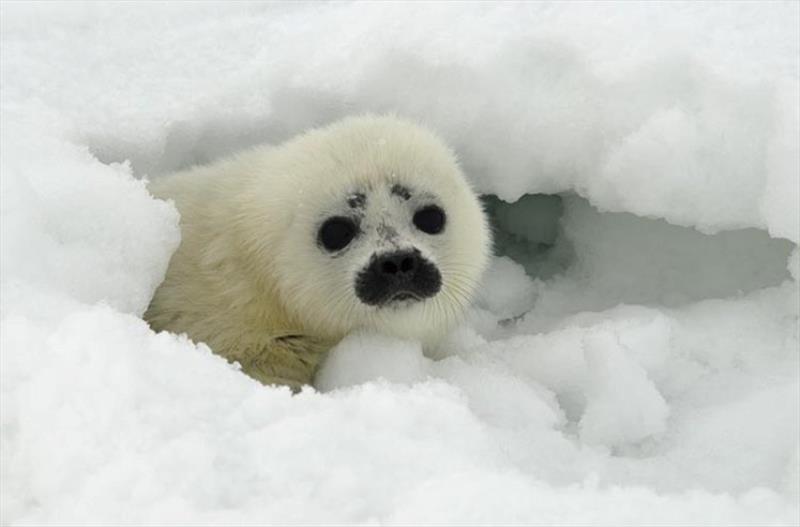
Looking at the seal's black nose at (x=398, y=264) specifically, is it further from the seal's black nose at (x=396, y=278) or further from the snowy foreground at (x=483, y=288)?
the snowy foreground at (x=483, y=288)

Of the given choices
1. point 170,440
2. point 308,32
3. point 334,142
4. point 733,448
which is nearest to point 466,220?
point 334,142

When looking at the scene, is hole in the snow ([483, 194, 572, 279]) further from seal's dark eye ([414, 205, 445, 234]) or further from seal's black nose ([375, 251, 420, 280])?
seal's black nose ([375, 251, 420, 280])

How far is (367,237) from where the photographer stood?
115 inches

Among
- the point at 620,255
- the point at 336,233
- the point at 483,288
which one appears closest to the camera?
the point at 336,233

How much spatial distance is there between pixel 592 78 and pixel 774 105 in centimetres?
55

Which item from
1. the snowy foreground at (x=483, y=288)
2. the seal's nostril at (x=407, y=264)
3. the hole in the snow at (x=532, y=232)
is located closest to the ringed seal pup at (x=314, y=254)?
the seal's nostril at (x=407, y=264)

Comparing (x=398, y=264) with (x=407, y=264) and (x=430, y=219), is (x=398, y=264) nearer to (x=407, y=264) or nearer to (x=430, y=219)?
(x=407, y=264)

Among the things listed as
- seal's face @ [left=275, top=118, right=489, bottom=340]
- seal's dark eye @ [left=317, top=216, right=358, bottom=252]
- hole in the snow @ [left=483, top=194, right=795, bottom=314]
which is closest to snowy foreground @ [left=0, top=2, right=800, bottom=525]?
hole in the snow @ [left=483, top=194, right=795, bottom=314]

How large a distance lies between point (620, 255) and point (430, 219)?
0.87 m

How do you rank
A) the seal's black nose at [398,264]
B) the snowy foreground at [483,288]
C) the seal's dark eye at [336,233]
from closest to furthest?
1. the snowy foreground at [483,288]
2. the seal's black nose at [398,264]
3. the seal's dark eye at [336,233]

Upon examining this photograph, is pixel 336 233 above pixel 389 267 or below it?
above

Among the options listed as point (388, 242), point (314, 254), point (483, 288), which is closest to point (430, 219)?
point (388, 242)

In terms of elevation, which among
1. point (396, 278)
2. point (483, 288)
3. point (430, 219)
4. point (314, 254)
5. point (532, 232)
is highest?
point (532, 232)

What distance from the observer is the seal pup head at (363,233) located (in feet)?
9.45
